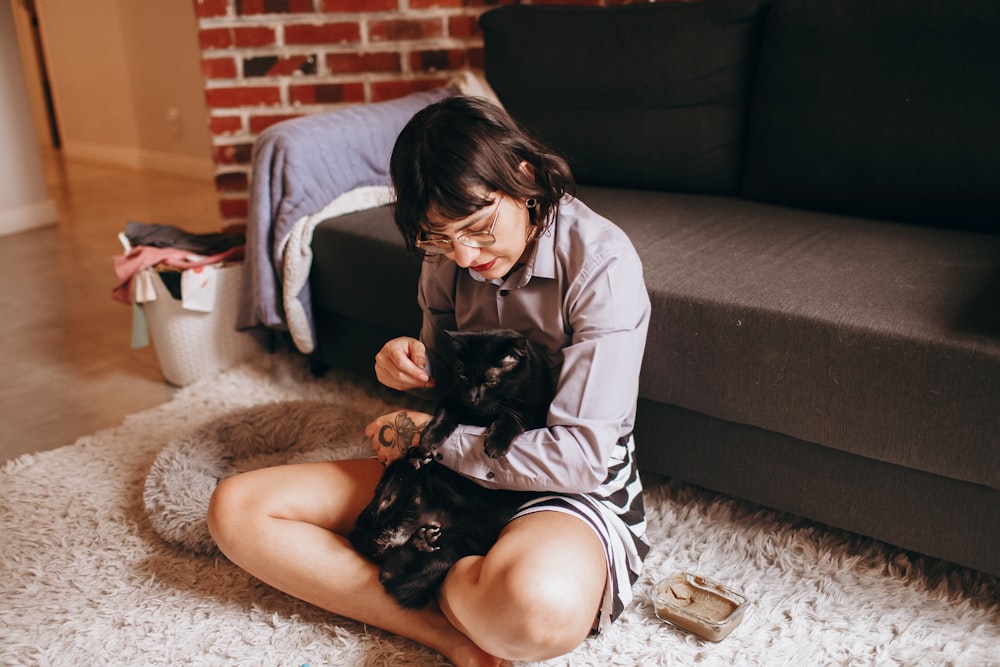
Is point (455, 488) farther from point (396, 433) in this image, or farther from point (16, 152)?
point (16, 152)

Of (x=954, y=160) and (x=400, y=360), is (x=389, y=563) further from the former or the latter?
(x=954, y=160)

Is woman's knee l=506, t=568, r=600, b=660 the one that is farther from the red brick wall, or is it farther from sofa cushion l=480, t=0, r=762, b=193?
the red brick wall

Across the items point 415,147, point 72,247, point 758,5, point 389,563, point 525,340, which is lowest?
point 72,247

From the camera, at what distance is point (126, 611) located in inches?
55.5

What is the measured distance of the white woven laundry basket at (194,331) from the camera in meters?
2.17

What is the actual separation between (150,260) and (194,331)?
21cm

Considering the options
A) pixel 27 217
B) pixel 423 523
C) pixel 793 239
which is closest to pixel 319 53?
pixel 793 239

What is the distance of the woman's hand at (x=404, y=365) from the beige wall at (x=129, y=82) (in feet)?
11.3

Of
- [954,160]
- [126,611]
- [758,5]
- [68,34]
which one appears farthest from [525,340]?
[68,34]

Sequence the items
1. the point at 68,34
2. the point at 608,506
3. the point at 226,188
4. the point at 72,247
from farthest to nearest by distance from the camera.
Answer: the point at 68,34 → the point at 72,247 → the point at 226,188 → the point at 608,506

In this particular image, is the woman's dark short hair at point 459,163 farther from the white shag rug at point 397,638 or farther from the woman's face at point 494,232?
the white shag rug at point 397,638

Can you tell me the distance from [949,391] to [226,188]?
7.20 feet

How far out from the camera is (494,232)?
46.8 inches

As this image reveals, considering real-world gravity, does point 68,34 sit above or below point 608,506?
above
